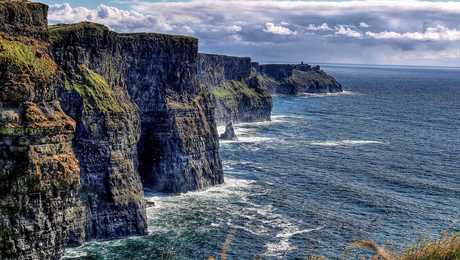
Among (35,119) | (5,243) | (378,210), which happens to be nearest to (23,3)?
(35,119)

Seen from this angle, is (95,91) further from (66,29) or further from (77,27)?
(77,27)

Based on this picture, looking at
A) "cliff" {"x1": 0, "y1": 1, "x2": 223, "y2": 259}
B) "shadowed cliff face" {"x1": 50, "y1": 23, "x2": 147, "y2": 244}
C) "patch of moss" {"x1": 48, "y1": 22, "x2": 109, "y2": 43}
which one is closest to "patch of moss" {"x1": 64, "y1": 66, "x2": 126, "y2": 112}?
"shadowed cliff face" {"x1": 50, "y1": 23, "x2": 147, "y2": 244}

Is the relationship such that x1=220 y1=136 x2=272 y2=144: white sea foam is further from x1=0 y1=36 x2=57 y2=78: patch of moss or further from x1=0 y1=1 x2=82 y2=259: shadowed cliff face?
x1=0 y1=1 x2=82 y2=259: shadowed cliff face

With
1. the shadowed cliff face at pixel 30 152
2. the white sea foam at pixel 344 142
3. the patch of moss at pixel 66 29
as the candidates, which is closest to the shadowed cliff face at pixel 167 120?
the patch of moss at pixel 66 29

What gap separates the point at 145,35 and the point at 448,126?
137m

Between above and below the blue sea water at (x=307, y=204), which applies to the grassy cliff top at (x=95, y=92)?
above

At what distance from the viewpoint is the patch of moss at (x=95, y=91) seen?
7212cm

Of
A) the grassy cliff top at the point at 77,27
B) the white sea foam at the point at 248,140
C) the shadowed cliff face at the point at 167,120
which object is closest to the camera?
the grassy cliff top at the point at 77,27

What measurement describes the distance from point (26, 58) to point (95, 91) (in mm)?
20531

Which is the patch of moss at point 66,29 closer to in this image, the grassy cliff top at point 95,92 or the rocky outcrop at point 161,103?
the rocky outcrop at point 161,103

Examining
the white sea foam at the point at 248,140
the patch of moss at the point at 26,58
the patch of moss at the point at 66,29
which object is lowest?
the white sea foam at the point at 248,140

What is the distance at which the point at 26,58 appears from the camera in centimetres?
5353

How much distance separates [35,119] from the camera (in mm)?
50625

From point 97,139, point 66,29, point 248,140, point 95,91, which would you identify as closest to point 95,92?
point 95,91
